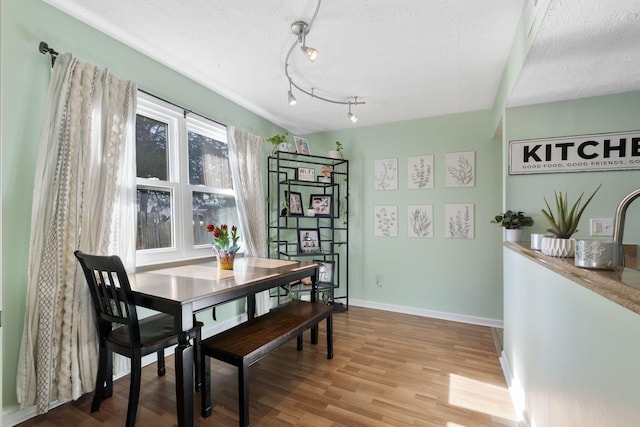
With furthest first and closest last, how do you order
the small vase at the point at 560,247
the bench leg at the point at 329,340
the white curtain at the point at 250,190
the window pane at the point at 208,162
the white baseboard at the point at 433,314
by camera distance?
the white baseboard at the point at 433,314 → the white curtain at the point at 250,190 → the window pane at the point at 208,162 → the bench leg at the point at 329,340 → the small vase at the point at 560,247

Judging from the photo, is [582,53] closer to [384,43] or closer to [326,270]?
[384,43]

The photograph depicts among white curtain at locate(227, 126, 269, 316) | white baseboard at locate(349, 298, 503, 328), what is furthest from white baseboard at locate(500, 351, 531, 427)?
white curtain at locate(227, 126, 269, 316)

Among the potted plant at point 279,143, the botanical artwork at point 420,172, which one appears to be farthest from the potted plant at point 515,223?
the potted plant at point 279,143

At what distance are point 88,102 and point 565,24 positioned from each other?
260cm

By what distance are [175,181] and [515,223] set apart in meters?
2.78

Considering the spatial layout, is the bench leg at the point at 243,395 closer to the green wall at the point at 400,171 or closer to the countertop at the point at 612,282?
the green wall at the point at 400,171

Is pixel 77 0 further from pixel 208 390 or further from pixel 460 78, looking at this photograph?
pixel 460 78

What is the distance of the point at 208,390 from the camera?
5.44 ft

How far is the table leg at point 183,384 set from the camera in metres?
1.40

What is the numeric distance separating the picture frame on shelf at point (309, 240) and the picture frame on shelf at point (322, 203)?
258 millimetres

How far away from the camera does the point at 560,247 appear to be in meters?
1.21

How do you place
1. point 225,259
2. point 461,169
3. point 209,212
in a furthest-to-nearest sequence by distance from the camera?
point 461,169
point 209,212
point 225,259

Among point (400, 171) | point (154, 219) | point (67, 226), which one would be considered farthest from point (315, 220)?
point (67, 226)

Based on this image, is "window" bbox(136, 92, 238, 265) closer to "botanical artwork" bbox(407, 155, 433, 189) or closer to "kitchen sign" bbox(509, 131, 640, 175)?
"botanical artwork" bbox(407, 155, 433, 189)
